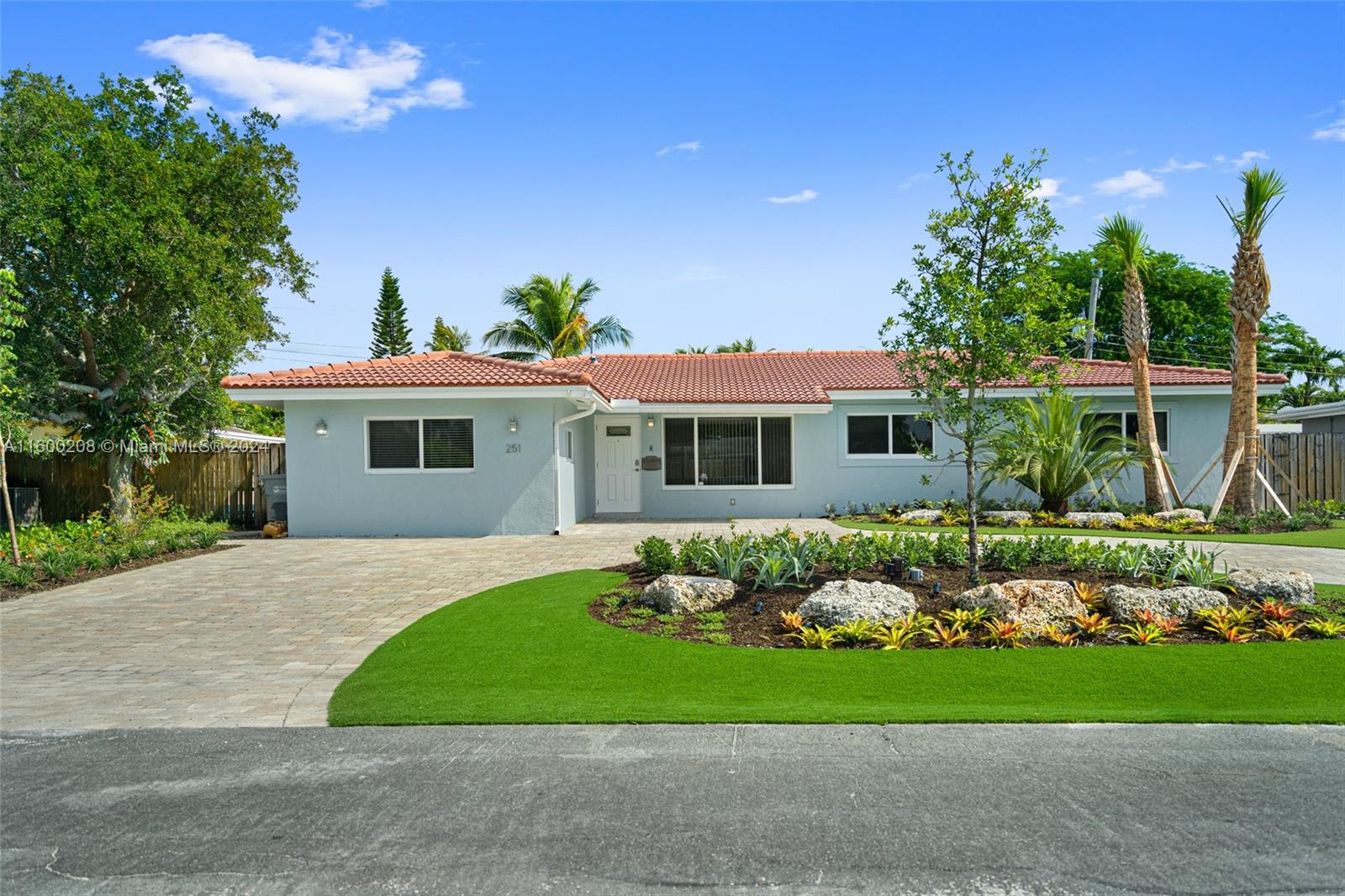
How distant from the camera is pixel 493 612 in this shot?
8891 millimetres

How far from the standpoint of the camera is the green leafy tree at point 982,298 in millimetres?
8297

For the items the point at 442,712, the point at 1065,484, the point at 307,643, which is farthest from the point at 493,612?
the point at 1065,484

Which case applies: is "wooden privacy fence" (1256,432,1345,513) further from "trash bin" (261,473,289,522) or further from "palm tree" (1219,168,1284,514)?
"trash bin" (261,473,289,522)

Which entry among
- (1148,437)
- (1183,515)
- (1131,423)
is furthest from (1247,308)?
(1131,423)

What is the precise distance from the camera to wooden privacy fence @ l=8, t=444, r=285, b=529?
1908cm

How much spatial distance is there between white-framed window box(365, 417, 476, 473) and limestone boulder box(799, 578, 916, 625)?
9966 mm

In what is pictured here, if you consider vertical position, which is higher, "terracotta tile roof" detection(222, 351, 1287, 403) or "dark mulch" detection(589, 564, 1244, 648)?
"terracotta tile roof" detection(222, 351, 1287, 403)

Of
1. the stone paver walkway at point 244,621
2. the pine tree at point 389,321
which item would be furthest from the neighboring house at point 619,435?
the pine tree at point 389,321

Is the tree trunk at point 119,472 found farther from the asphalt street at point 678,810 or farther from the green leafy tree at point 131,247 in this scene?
the asphalt street at point 678,810

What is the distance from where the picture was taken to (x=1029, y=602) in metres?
7.70

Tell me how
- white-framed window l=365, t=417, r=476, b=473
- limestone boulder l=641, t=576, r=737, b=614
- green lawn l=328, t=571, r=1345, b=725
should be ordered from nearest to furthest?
green lawn l=328, t=571, r=1345, b=725 → limestone boulder l=641, t=576, r=737, b=614 → white-framed window l=365, t=417, r=476, b=473

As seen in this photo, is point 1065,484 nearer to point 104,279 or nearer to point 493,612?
point 493,612

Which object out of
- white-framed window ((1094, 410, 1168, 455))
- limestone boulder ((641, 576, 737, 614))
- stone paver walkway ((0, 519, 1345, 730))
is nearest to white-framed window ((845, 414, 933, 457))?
white-framed window ((1094, 410, 1168, 455))

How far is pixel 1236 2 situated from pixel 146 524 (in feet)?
59.2
